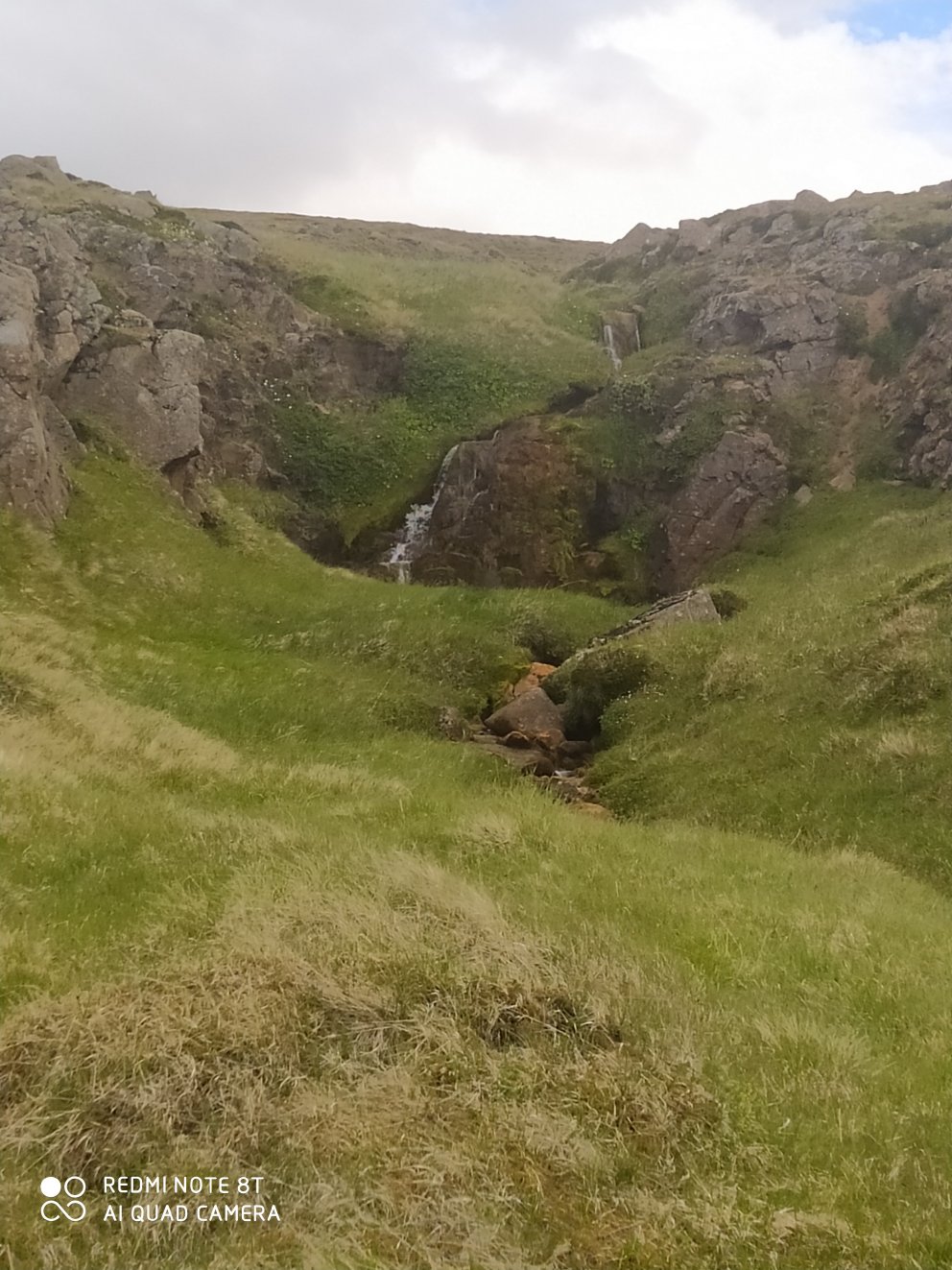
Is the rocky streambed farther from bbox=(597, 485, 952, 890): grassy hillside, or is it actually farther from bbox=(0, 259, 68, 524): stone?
bbox=(0, 259, 68, 524): stone

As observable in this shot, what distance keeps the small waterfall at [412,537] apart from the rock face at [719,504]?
8130 millimetres

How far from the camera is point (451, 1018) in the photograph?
620cm

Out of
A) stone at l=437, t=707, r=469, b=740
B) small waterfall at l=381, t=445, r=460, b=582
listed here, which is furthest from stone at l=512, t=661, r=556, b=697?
small waterfall at l=381, t=445, r=460, b=582

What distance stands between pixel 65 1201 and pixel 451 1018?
2418mm

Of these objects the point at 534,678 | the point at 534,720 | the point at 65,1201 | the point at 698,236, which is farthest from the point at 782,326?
the point at 65,1201

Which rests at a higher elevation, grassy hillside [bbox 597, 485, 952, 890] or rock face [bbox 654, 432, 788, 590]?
rock face [bbox 654, 432, 788, 590]

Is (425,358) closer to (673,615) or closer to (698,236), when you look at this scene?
(673,615)

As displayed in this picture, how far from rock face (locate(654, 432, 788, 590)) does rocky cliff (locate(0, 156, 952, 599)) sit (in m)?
0.08

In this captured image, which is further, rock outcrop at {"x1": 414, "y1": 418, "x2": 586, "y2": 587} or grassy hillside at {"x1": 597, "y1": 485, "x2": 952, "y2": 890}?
rock outcrop at {"x1": 414, "y1": 418, "x2": 586, "y2": 587}

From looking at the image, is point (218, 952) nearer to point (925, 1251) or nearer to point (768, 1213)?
point (768, 1213)

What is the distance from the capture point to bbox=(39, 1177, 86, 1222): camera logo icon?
4730 mm

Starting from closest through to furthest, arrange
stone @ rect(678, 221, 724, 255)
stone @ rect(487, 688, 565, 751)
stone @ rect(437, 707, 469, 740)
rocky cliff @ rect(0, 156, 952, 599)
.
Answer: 1. stone @ rect(487, 688, 565, 751)
2. stone @ rect(437, 707, 469, 740)
3. rocky cliff @ rect(0, 156, 952, 599)
4. stone @ rect(678, 221, 724, 255)

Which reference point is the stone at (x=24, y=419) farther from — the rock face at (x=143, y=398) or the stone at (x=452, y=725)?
the stone at (x=452, y=725)

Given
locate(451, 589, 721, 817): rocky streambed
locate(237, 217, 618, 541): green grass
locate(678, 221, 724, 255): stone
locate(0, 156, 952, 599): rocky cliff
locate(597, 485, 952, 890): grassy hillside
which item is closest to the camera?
locate(597, 485, 952, 890): grassy hillside
